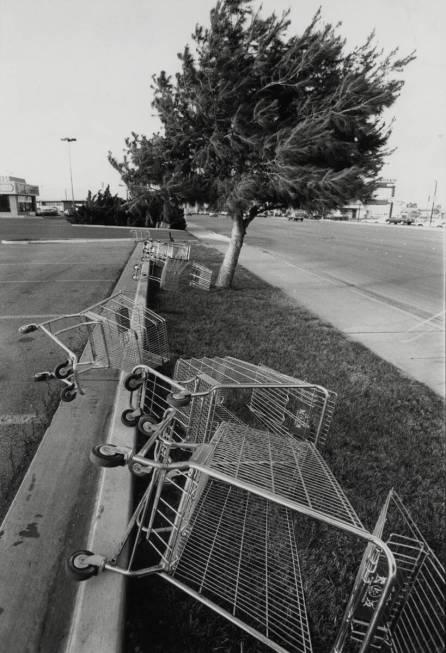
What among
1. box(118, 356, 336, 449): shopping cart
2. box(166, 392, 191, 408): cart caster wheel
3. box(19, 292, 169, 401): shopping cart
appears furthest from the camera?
box(19, 292, 169, 401): shopping cart

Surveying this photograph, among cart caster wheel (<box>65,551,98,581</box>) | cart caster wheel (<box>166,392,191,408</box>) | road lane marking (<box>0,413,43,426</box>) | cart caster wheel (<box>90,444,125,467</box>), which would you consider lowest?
road lane marking (<box>0,413,43,426</box>)

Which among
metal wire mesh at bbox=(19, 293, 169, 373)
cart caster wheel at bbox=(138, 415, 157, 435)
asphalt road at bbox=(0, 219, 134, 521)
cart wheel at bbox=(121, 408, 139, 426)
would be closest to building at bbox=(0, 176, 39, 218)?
asphalt road at bbox=(0, 219, 134, 521)

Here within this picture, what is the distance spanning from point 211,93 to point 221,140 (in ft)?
2.70

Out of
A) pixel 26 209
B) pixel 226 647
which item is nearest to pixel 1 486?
pixel 226 647

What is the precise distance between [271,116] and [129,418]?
646cm

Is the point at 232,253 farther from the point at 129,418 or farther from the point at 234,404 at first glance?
the point at 129,418

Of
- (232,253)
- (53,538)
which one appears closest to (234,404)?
(53,538)

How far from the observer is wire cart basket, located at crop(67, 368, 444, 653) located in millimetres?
2080

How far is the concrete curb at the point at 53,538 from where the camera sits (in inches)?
80.4

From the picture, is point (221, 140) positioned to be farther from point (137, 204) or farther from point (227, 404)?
point (227, 404)

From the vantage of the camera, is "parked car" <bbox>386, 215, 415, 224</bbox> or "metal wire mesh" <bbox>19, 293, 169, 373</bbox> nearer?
"metal wire mesh" <bbox>19, 293, 169, 373</bbox>

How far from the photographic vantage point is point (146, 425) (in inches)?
117

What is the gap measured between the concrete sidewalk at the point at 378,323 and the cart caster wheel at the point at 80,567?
439 cm

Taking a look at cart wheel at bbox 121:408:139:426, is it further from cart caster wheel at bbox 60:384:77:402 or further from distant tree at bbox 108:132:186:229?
distant tree at bbox 108:132:186:229
